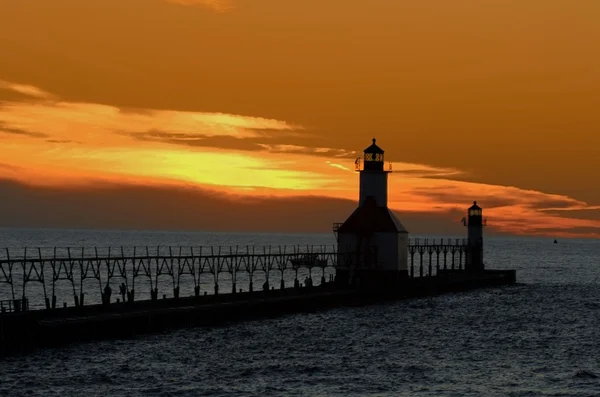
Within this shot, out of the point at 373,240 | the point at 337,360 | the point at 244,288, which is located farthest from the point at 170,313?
the point at 244,288

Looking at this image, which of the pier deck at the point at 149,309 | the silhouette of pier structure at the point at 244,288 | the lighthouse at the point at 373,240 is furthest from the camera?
the lighthouse at the point at 373,240

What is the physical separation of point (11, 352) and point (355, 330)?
2686cm

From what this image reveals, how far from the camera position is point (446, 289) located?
4390 inches

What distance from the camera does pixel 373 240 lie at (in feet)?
319

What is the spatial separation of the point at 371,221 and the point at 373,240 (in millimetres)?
1920

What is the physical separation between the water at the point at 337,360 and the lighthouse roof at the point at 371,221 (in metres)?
14.0

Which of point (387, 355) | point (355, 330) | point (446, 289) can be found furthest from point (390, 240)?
point (387, 355)

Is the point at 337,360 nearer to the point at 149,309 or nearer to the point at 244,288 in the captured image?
the point at 149,309

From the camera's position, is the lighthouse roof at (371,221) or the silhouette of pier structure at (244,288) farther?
the lighthouse roof at (371,221)

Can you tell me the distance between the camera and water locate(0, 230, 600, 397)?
1911 inches

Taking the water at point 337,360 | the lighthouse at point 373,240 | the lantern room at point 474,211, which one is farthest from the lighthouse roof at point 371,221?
the lantern room at point 474,211

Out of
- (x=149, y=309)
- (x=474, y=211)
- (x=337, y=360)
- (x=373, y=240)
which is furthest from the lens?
(x=474, y=211)

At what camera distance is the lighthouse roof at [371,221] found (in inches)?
3836

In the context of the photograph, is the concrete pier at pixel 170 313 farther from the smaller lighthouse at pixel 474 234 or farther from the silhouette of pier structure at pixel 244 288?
the smaller lighthouse at pixel 474 234
